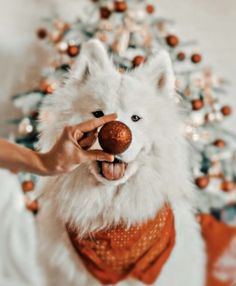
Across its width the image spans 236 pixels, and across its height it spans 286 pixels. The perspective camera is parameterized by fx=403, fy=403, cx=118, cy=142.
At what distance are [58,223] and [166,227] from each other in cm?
24

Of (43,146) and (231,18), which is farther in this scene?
(231,18)

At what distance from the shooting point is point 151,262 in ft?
2.96

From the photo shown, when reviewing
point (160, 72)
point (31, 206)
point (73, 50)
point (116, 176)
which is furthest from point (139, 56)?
point (31, 206)

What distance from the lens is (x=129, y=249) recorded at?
2.83 feet

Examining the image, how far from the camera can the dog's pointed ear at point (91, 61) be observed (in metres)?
0.76

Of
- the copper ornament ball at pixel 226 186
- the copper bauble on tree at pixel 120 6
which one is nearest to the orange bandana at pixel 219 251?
the copper ornament ball at pixel 226 186

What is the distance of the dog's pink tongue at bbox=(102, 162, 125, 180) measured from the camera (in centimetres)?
71

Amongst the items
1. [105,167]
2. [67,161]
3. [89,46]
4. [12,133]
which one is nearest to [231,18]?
[12,133]

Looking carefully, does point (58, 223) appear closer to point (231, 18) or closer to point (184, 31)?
point (184, 31)

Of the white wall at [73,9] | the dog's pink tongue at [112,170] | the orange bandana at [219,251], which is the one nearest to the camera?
the dog's pink tongue at [112,170]

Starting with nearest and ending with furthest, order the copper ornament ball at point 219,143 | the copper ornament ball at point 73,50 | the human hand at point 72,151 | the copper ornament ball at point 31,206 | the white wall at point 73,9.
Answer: the human hand at point 72,151, the copper ornament ball at point 73,50, the copper ornament ball at point 31,206, the copper ornament ball at point 219,143, the white wall at point 73,9

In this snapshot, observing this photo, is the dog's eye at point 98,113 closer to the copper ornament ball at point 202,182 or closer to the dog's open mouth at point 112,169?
the dog's open mouth at point 112,169

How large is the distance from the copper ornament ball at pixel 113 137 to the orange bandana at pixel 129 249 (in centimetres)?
28

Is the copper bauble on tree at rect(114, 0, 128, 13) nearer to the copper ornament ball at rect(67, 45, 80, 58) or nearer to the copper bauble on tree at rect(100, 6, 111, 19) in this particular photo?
the copper bauble on tree at rect(100, 6, 111, 19)
